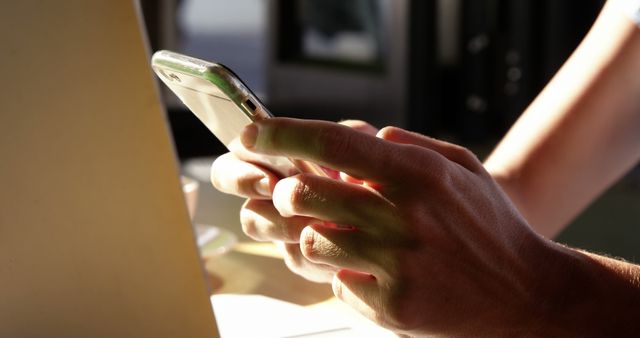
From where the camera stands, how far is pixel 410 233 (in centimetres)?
50

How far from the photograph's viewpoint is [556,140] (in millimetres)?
950

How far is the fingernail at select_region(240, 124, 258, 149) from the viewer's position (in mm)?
527

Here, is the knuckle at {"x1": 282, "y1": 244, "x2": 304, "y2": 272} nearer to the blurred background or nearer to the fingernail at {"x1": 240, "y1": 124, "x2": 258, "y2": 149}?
the fingernail at {"x1": 240, "y1": 124, "x2": 258, "y2": 149}

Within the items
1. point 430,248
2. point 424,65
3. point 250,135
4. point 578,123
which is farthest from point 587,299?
point 424,65

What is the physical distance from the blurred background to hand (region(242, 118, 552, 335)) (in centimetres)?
233

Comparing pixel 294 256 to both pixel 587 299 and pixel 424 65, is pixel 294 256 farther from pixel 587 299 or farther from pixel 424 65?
pixel 424 65

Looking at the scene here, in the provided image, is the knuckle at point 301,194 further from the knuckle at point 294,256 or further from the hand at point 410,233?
the knuckle at point 294,256

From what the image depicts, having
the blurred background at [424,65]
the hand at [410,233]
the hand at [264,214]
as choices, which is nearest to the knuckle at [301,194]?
the hand at [410,233]

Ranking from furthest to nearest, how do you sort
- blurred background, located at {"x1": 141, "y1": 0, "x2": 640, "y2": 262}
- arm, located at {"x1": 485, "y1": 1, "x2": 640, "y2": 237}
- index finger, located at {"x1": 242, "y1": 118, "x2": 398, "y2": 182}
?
blurred background, located at {"x1": 141, "y1": 0, "x2": 640, "y2": 262}, arm, located at {"x1": 485, "y1": 1, "x2": 640, "y2": 237}, index finger, located at {"x1": 242, "y1": 118, "x2": 398, "y2": 182}

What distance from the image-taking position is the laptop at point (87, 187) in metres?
0.52

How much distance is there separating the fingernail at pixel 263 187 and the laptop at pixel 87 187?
0.13 m

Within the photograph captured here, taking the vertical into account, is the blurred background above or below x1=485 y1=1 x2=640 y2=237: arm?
below

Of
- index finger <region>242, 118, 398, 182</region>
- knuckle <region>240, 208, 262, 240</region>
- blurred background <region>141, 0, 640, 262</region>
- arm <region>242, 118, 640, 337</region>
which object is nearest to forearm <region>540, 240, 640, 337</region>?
arm <region>242, 118, 640, 337</region>

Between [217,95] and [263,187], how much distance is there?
17cm
